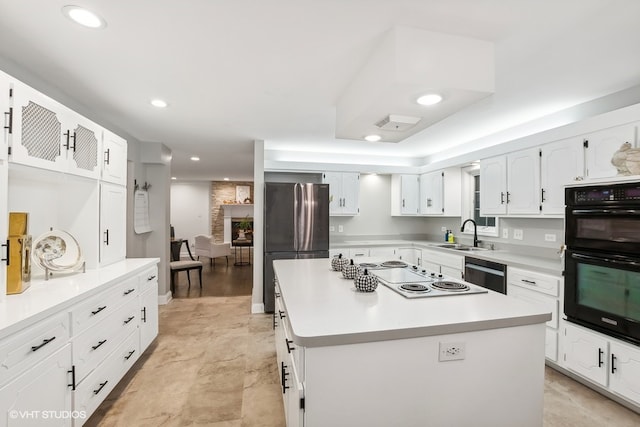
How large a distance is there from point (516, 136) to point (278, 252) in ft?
10.7

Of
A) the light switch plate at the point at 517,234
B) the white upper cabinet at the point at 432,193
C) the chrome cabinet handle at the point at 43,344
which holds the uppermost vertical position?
the white upper cabinet at the point at 432,193

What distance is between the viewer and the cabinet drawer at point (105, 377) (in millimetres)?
1759

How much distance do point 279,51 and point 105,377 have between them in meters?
2.43

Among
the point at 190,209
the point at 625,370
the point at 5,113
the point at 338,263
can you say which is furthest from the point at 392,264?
the point at 190,209

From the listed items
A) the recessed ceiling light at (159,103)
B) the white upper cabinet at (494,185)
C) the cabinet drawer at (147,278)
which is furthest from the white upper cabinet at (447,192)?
the cabinet drawer at (147,278)

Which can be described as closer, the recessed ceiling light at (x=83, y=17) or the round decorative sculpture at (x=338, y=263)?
the recessed ceiling light at (x=83, y=17)

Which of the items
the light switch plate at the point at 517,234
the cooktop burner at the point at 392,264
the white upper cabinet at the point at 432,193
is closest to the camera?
the cooktop burner at the point at 392,264

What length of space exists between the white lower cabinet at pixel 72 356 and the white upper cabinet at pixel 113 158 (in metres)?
0.87

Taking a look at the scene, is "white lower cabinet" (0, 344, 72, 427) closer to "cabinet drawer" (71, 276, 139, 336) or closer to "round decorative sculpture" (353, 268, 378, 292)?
"cabinet drawer" (71, 276, 139, 336)

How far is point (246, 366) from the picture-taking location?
8.83 feet

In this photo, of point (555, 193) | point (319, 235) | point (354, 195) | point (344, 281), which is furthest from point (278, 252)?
point (555, 193)

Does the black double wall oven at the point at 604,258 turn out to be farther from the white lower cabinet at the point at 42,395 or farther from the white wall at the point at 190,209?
the white wall at the point at 190,209

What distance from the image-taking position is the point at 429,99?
173 centimetres

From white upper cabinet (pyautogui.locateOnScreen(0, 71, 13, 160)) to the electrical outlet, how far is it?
89.7 inches
